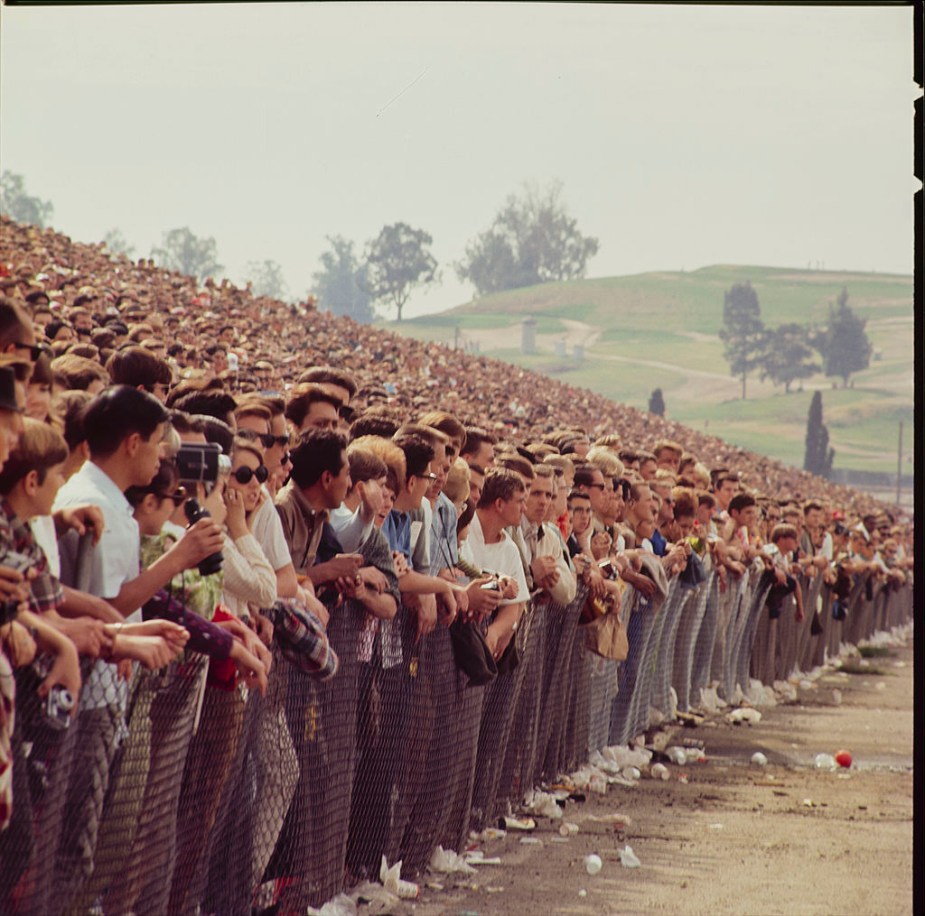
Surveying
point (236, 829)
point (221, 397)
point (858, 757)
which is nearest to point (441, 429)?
point (221, 397)

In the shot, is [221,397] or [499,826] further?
[499,826]

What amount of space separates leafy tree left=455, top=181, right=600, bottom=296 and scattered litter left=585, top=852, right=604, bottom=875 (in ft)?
598

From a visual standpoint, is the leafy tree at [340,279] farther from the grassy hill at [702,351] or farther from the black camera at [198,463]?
the black camera at [198,463]

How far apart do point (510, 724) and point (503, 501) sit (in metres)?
1.27

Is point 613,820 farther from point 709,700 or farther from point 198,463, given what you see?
point 709,700

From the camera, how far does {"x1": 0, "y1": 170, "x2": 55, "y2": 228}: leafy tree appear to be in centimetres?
15000

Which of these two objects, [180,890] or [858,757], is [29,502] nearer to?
[180,890]

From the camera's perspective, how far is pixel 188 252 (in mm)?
180250

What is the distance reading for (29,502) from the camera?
4.99 m

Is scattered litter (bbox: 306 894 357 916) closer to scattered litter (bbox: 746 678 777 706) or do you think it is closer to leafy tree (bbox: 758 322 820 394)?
scattered litter (bbox: 746 678 777 706)

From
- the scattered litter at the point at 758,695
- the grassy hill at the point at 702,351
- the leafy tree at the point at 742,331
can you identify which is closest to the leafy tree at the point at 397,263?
the grassy hill at the point at 702,351

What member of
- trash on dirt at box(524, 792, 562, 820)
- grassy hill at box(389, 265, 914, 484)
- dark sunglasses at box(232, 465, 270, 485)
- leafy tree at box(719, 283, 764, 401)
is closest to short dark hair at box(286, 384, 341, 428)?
dark sunglasses at box(232, 465, 270, 485)

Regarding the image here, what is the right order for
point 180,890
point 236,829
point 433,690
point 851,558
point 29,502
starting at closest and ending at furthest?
point 29,502, point 180,890, point 236,829, point 433,690, point 851,558

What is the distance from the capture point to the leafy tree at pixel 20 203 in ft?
492
